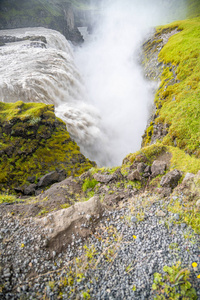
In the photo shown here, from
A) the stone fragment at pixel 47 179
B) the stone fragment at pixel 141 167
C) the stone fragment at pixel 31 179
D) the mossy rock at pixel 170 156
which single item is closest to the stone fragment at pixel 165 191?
the mossy rock at pixel 170 156

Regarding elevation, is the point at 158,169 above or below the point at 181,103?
below

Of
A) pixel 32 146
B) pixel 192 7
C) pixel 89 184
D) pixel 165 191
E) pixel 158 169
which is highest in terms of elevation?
pixel 192 7

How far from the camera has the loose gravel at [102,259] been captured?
156 inches

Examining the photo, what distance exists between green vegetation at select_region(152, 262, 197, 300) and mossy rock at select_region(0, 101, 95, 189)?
33.6 ft

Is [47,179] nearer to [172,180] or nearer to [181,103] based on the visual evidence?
[172,180]

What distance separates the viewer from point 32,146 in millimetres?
13750

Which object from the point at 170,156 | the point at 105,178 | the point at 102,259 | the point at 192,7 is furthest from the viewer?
the point at 192,7

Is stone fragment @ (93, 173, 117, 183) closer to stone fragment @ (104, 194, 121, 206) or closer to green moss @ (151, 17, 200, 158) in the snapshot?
stone fragment @ (104, 194, 121, 206)

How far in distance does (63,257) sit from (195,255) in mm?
3654

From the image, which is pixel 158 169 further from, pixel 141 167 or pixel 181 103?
pixel 181 103

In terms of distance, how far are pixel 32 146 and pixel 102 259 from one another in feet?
37.8

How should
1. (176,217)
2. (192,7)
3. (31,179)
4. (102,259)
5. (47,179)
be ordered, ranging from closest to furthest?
1. (102,259)
2. (176,217)
3. (47,179)
4. (31,179)
5. (192,7)

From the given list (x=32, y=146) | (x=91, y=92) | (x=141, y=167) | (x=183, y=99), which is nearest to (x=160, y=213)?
(x=141, y=167)

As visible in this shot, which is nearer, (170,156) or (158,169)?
(158,169)
